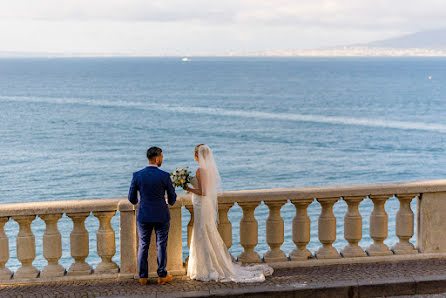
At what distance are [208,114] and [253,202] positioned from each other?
74806 millimetres

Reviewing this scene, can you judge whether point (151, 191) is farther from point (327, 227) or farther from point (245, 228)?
point (327, 227)

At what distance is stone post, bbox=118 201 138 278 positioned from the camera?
7363 mm

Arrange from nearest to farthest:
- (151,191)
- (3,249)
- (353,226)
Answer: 1. (151,191)
2. (3,249)
3. (353,226)

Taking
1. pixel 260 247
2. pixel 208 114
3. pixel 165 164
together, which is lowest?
pixel 260 247

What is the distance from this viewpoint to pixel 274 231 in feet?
25.4

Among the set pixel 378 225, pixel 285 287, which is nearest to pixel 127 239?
pixel 285 287

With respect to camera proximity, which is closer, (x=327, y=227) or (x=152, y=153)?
(x=152, y=153)

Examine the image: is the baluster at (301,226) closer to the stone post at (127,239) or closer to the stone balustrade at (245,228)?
the stone balustrade at (245,228)

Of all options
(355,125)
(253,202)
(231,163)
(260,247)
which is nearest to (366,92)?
(355,125)

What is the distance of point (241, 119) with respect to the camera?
3054 inches

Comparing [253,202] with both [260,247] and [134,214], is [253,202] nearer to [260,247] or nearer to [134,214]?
[134,214]

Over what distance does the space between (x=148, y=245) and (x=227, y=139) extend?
55932 mm

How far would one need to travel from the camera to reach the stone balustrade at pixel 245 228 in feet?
23.9

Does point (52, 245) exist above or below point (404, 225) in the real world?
below
